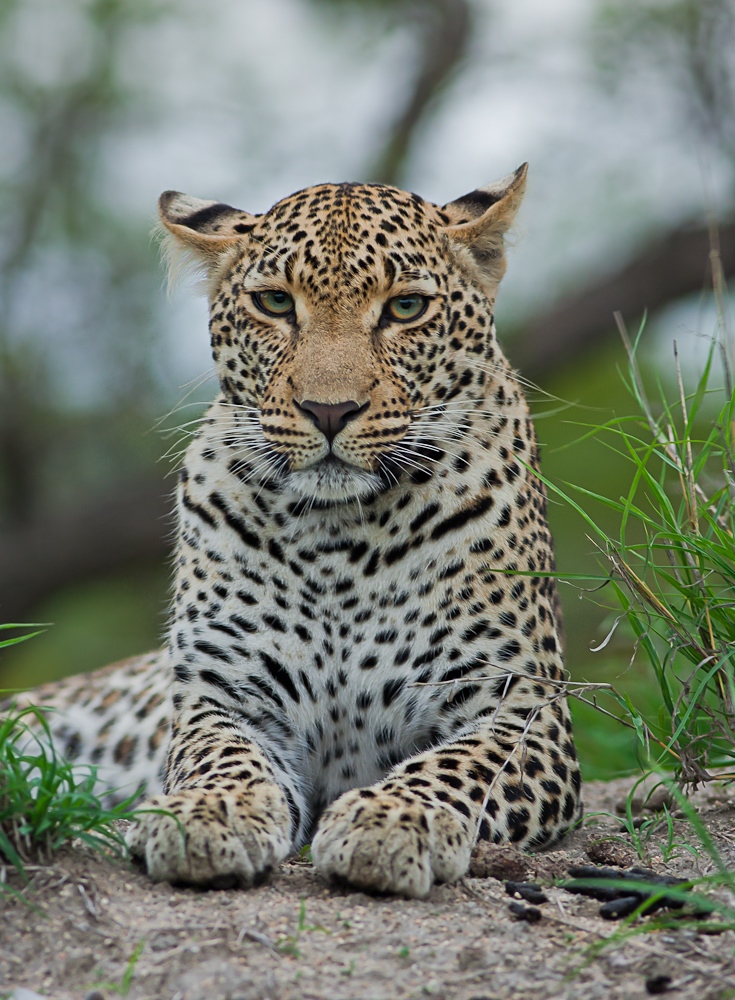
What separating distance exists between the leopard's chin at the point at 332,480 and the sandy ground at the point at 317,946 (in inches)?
65.9

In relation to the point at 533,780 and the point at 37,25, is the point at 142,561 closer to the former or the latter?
the point at 37,25

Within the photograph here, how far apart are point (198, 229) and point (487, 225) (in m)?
1.46

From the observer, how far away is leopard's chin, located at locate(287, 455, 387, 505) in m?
5.05

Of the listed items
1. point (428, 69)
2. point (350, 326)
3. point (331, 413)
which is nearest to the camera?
point (331, 413)

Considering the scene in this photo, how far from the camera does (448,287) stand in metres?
5.61

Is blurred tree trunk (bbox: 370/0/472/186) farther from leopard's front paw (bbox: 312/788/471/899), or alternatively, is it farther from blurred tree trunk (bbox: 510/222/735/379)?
leopard's front paw (bbox: 312/788/471/899)

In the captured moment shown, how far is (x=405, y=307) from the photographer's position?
545 centimetres

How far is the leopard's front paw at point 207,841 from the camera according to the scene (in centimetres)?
391

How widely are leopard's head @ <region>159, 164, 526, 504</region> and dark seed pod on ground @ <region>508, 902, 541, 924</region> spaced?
192 cm

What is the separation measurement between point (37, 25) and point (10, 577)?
954 cm

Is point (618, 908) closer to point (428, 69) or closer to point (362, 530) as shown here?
point (362, 530)

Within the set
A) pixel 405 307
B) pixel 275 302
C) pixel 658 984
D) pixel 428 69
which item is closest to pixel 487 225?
pixel 405 307

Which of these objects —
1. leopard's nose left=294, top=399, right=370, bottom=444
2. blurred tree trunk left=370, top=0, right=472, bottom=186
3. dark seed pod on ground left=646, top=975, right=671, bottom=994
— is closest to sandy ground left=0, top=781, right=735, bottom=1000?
dark seed pod on ground left=646, top=975, right=671, bottom=994

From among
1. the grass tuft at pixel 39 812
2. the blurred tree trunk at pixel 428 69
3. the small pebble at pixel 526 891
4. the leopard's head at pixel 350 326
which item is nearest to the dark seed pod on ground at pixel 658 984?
the small pebble at pixel 526 891
